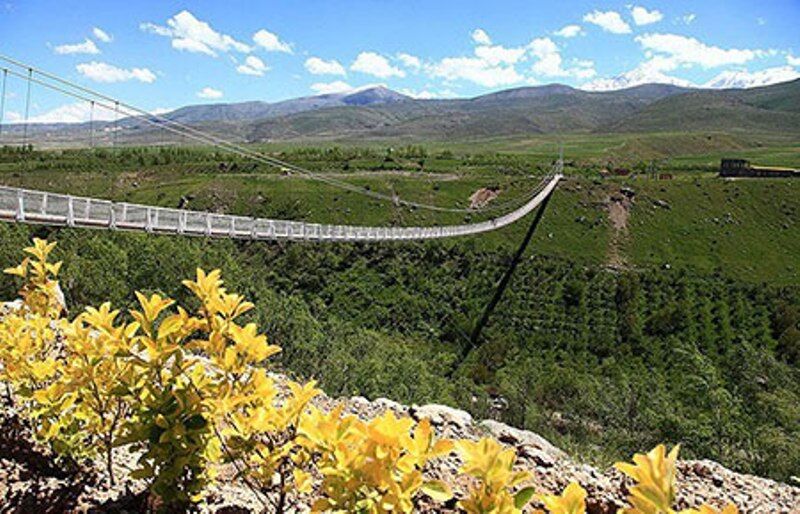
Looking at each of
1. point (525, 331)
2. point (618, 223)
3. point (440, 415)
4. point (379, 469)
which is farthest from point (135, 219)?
point (618, 223)

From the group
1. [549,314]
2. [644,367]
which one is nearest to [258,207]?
[549,314]

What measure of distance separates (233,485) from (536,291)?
101ft

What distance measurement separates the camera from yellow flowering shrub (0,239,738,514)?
1094mm

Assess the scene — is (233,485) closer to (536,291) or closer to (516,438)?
(516,438)

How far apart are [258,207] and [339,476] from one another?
42.1 metres

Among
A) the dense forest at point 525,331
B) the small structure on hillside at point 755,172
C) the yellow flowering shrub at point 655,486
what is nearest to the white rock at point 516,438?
the yellow flowering shrub at point 655,486

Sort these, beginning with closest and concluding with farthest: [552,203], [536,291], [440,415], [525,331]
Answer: [440,415], [525,331], [536,291], [552,203]

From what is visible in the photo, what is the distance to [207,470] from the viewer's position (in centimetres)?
172

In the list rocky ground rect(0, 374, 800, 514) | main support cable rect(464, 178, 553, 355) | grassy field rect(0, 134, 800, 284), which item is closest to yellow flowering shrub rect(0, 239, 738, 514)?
rocky ground rect(0, 374, 800, 514)

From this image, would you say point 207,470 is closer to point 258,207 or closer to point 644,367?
point 644,367

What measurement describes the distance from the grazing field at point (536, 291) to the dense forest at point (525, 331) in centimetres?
11

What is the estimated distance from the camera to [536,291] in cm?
3173

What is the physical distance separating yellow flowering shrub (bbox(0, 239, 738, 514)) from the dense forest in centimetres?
807

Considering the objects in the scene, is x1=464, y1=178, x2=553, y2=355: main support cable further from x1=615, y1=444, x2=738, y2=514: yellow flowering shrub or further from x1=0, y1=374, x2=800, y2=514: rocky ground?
x1=615, y1=444, x2=738, y2=514: yellow flowering shrub
